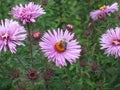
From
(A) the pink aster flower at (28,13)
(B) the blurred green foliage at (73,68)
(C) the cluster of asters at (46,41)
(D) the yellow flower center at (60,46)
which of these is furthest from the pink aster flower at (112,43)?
(A) the pink aster flower at (28,13)

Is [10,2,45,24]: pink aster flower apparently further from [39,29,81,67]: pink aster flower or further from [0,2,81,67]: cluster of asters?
[39,29,81,67]: pink aster flower

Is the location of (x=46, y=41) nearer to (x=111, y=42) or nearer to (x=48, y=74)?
(x=48, y=74)

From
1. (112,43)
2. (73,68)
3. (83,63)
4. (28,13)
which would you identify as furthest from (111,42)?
(28,13)

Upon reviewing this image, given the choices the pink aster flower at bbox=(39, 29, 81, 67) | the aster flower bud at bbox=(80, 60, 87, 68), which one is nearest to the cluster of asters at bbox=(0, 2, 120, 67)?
the pink aster flower at bbox=(39, 29, 81, 67)

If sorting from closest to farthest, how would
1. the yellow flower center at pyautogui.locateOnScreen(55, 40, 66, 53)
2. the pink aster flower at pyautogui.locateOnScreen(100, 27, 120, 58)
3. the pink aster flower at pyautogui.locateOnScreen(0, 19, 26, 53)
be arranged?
1. the pink aster flower at pyautogui.locateOnScreen(0, 19, 26, 53)
2. the yellow flower center at pyautogui.locateOnScreen(55, 40, 66, 53)
3. the pink aster flower at pyautogui.locateOnScreen(100, 27, 120, 58)

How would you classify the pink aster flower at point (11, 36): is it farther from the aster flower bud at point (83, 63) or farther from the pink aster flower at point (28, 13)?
the aster flower bud at point (83, 63)
